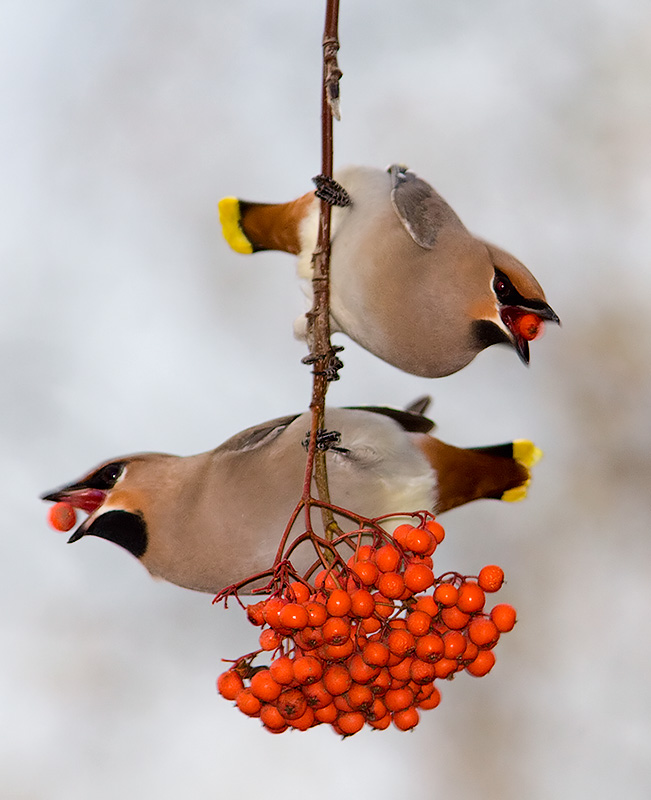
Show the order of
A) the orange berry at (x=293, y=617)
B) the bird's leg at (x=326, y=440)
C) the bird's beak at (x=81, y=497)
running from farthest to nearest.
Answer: the bird's beak at (x=81, y=497) → the bird's leg at (x=326, y=440) → the orange berry at (x=293, y=617)

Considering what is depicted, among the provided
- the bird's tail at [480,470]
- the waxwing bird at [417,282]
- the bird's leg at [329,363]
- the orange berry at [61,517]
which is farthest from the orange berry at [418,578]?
the orange berry at [61,517]

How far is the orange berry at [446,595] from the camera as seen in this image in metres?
1.36

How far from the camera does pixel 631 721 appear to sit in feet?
8.48

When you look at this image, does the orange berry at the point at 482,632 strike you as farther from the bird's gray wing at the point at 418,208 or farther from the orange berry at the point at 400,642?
the bird's gray wing at the point at 418,208

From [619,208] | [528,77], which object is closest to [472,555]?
[619,208]

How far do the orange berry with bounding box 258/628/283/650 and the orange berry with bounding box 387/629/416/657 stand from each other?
5.9 inches

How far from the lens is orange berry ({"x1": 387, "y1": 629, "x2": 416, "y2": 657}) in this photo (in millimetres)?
1327

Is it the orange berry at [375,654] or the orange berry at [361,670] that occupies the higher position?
the orange berry at [375,654]

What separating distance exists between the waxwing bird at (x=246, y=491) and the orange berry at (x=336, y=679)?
1.43 ft

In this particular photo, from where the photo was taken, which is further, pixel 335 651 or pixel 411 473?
pixel 411 473

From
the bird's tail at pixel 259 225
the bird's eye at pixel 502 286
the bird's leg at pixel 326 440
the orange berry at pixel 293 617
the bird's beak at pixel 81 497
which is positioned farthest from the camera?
the bird's tail at pixel 259 225

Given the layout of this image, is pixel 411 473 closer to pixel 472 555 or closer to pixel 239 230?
pixel 239 230

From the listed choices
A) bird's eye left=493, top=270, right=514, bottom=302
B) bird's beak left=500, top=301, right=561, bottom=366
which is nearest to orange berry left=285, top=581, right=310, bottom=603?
bird's beak left=500, top=301, right=561, bottom=366

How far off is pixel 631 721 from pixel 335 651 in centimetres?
158
